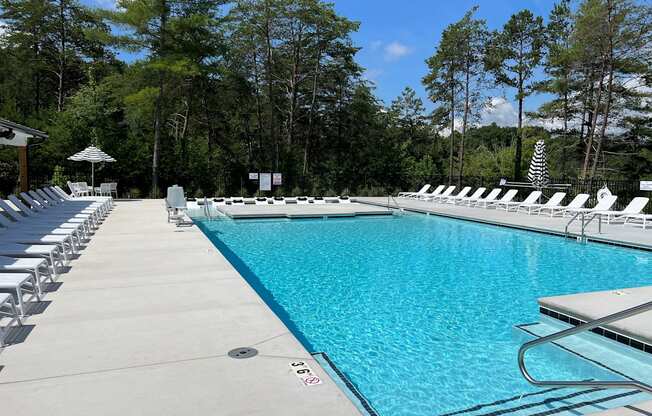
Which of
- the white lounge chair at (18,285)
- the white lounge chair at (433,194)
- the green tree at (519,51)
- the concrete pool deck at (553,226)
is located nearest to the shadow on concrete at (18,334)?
the white lounge chair at (18,285)

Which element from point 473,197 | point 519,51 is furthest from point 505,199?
point 519,51

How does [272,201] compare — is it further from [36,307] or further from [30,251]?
[36,307]

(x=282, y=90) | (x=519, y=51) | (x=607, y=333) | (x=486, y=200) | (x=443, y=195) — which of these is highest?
(x=519, y=51)

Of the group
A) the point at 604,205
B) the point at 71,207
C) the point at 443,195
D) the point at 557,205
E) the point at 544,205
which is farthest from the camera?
the point at 443,195

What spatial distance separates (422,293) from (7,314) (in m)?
4.74

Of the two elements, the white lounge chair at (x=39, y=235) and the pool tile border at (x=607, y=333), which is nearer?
the pool tile border at (x=607, y=333)

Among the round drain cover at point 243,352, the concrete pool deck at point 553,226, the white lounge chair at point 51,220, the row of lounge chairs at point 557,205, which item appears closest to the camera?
the round drain cover at point 243,352

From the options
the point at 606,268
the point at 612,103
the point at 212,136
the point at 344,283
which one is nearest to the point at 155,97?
the point at 212,136

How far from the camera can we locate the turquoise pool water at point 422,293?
3.88 meters

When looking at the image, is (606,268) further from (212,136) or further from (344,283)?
(212,136)

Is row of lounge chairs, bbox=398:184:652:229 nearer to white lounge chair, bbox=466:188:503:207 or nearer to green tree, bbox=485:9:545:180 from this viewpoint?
white lounge chair, bbox=466:188:503:207

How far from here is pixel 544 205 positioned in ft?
46.8

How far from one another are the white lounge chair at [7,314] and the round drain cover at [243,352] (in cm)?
174

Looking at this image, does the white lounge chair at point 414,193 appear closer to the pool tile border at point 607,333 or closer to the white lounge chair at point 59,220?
the white lounge chair at point 59,220
